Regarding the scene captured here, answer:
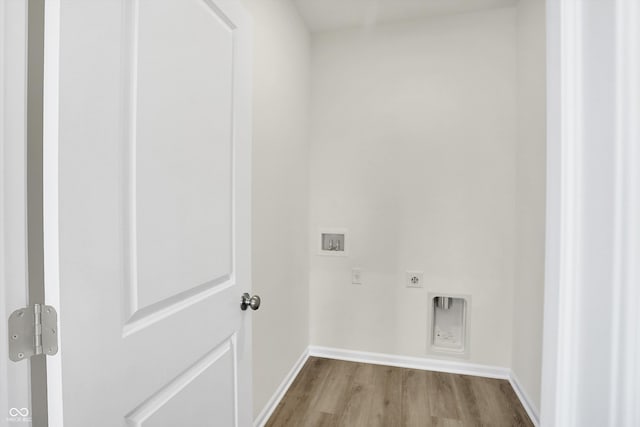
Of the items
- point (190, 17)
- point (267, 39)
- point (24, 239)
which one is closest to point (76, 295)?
point (24, 239)

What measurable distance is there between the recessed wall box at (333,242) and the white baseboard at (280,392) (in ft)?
2.61

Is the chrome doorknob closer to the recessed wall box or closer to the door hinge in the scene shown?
the door hinge

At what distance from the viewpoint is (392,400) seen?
201 centimetres

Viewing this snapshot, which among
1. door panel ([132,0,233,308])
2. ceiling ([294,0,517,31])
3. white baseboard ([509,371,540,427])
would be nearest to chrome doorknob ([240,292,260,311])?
door panel ([132,0,233,308])

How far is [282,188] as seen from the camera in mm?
2053

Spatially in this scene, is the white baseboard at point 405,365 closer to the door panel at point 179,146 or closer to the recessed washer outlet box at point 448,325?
the recessed washer outlet box at point 448,325

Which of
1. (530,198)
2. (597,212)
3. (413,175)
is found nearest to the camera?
(597,212)

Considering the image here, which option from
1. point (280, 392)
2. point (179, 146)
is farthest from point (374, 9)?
point (280, 392)

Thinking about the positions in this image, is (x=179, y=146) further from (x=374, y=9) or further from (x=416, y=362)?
(x=416, y=362)

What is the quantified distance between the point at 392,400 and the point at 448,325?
727mm

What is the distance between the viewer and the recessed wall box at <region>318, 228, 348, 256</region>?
8.36 ft

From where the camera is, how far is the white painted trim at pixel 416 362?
229 cm

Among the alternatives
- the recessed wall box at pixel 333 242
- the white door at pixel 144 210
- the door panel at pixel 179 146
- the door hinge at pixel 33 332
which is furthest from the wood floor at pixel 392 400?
the door hinge at pixel 33 332

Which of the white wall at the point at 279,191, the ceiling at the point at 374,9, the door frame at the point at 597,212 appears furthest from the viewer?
the ceiling at the point at 374,9
